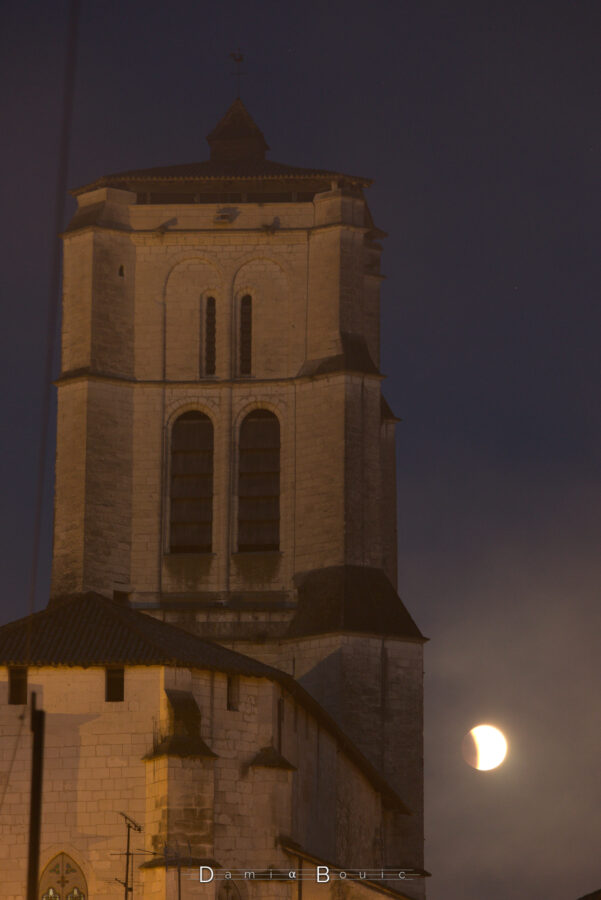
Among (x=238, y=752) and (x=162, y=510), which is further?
(x=162, y=510)

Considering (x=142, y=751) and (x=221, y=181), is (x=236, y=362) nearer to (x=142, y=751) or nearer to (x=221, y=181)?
(x=221, y=181)

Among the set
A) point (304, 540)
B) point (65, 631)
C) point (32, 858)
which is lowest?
point (32, 858)

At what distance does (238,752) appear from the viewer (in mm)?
48781

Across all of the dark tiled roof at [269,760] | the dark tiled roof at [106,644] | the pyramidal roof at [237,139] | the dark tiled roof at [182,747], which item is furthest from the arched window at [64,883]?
the pyramidal roof at [237,139]

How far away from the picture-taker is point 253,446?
68.8m

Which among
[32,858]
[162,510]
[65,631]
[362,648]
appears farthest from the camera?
[162,510]

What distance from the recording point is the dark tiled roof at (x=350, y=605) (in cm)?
6353

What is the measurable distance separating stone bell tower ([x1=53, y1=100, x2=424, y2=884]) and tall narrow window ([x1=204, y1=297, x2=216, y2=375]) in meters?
0.07

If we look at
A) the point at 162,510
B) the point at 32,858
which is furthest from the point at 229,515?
the point at 32,858

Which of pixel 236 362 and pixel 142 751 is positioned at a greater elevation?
pixel 236 362

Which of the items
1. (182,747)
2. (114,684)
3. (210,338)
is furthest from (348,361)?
(182,747)

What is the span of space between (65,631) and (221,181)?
906 inches

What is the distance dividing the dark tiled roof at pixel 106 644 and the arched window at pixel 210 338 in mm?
17073

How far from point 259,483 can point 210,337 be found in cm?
487
